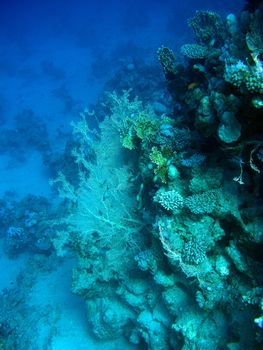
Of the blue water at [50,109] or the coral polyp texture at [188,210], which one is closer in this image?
the coral polyp texture at [188,210]

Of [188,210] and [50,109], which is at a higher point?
[50,109]

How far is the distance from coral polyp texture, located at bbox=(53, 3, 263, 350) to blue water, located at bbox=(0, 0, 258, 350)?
210 centimetres

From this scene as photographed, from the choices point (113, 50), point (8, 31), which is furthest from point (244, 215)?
point (8, 31)

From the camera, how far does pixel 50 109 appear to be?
22.7 m

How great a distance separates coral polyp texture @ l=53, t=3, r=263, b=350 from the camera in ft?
10.8

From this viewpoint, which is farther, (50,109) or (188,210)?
(50,109)

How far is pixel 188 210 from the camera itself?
161 inches

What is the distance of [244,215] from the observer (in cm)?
367

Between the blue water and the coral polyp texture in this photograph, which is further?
the blue water

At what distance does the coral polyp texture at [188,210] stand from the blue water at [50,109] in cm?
210

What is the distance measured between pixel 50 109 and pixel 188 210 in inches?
815

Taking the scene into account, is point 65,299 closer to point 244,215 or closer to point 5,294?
point 5,294

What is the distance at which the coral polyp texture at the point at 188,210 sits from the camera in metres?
3.30

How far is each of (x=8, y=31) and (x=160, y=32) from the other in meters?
30.0
